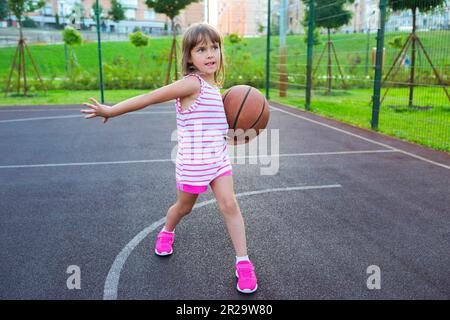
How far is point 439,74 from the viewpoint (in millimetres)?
10008

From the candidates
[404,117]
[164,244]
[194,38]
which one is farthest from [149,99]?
[404,117]

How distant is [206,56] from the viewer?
2807 mm

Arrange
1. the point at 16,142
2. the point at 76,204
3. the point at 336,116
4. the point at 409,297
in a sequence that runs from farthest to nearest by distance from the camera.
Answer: the point at 336,116, the point at 16,142, the point at 76,204, the point at 409,297

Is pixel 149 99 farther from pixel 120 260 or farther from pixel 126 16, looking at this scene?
pixel 126 16

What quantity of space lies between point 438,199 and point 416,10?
6483 millimetres

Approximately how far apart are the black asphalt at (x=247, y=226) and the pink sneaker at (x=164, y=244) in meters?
0.05

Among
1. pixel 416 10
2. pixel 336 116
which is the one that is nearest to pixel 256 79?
pixel 336 116

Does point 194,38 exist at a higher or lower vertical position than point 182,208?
higher

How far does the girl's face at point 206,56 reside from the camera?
2.81m

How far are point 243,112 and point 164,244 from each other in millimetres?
1184

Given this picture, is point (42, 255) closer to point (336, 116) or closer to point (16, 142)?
point (16, 142)

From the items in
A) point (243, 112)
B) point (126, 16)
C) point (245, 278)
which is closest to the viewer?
point (245, 278)

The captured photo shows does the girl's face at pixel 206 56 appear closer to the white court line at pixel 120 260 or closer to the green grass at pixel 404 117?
the white court line at pixel 120 260

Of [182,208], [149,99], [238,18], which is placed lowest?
[182,208]
